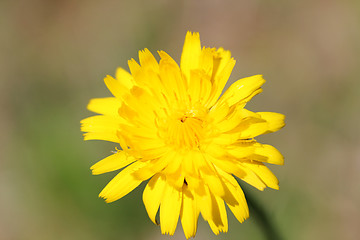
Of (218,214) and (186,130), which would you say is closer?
(218,214)

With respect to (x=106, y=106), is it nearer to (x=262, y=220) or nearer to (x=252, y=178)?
(x=252, y=178)

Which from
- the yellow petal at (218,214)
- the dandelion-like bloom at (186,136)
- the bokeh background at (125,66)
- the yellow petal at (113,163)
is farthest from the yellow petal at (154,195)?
the bokeh background at (125,66)

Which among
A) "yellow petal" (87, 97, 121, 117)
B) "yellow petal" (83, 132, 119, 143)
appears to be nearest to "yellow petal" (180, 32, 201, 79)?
"yellow petal" (87, 97, 121, 117)

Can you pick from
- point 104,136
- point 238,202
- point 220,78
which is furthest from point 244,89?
point 104,136

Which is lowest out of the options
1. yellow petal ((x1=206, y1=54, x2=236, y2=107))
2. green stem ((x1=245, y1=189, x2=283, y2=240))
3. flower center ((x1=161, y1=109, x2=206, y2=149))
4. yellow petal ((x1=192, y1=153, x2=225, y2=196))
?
green stem ((x1=245, y1=189, x2=283, y2=240))

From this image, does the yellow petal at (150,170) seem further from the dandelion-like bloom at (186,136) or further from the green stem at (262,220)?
the green stem at (262,220)

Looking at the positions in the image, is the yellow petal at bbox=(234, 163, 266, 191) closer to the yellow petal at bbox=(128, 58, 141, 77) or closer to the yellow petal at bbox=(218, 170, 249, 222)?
the yellow petal at bbox=(218, 170, 249, 222)
